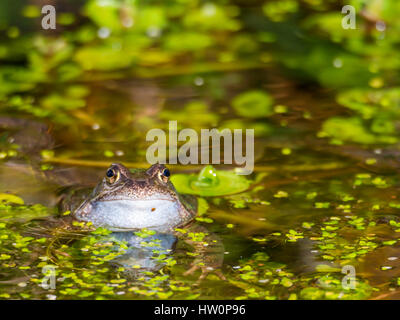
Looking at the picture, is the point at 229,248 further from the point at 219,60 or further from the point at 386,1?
the point at 386,1

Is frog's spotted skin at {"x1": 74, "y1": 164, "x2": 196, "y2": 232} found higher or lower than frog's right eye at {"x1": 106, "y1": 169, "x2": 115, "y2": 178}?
lower

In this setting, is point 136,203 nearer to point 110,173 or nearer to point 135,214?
point 135,214

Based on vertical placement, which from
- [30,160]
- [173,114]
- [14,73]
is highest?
[14,73]

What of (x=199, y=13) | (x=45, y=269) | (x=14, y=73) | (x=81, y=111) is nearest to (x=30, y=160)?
(x=81, y=111)

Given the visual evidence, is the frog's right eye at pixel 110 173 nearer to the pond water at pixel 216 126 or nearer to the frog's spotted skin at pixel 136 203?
the frog's spotted skin at pixel 136 203

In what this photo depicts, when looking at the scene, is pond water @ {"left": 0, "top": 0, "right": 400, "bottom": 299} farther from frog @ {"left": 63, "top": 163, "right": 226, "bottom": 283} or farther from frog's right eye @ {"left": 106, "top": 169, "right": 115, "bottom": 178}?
frog's right eye @ {"left": 106, "top": 169, "right": 115, "bottom": 178}

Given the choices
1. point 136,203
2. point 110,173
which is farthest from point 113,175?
point 136,203

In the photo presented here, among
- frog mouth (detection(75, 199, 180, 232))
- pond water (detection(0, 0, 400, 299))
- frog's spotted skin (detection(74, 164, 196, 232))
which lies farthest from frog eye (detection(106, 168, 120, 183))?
pond water (detection(0, 0, 400, 299))
